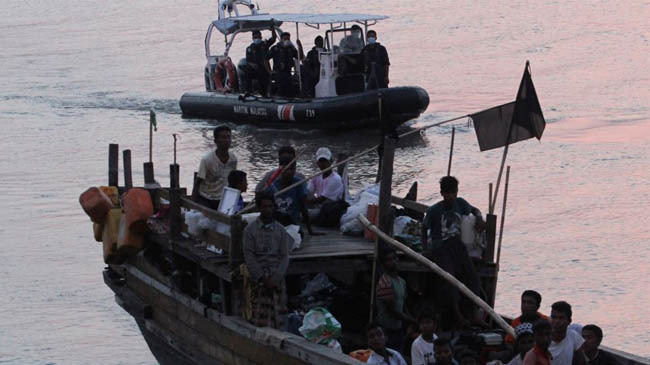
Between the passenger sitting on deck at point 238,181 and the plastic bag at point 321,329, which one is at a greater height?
the passenger sitting on deck at point 238,181

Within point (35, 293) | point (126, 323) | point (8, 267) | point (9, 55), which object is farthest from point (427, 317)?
point (9, 55)

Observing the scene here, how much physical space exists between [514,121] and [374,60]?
557 inches

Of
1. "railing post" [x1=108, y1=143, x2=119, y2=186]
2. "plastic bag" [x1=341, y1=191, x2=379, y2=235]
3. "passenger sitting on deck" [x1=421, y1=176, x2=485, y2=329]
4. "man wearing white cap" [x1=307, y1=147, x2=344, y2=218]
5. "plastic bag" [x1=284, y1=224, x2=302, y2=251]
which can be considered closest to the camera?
"passenger sitting on deck" [x1=421, y1=176, x2=485, y2=329]

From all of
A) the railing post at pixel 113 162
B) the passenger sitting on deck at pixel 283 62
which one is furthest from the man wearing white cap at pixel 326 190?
the passenger sitting on deck at pixel 283 62

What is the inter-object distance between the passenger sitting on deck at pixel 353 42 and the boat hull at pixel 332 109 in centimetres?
86

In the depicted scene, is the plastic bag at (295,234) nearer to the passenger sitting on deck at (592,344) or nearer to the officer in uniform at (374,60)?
the passenger sitting on deck at (592,344)

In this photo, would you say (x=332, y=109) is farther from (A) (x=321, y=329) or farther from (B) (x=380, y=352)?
(B) (x=380, y=352)

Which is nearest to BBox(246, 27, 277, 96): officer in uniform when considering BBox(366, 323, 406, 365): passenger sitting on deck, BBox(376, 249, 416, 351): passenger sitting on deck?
BBox(376, 249, 416, 351): passenger sitting on deck

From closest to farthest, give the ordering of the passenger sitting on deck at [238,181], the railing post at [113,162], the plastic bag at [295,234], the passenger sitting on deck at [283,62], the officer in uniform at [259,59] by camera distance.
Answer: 1. the plastic bag at [295,234]
2. the passenger sitting on deck at [238,181]
3. the railing post at [113,162]
4. the passenger sitting on deck at [283,62]
5. the officer in uniform at [259,59]

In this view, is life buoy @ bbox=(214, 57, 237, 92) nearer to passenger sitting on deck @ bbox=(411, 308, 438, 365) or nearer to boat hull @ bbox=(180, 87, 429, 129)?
boat hull @ bbox=(180, 87, 429, 129)

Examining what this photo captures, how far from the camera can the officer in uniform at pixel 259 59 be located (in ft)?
80.3

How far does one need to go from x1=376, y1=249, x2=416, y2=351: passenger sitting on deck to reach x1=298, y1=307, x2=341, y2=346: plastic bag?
0.43 metres

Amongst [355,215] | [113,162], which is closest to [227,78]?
[113,162]

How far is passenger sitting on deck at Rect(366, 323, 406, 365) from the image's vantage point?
8.38m
